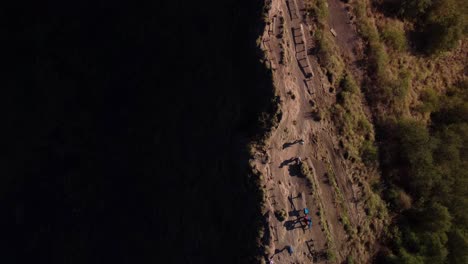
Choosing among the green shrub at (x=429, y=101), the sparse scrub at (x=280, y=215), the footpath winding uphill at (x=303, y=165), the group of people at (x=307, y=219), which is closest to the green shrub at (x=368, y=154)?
the footpath winding uphill at (x=303, y=165)

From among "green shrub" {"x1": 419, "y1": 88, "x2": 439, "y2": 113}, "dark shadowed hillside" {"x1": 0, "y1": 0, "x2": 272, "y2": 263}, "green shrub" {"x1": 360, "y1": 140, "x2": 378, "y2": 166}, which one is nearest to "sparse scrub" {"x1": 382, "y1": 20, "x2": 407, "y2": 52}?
"green shrub" {"x1": 419, "y1": 88, "x2": 439, "y2": 113}

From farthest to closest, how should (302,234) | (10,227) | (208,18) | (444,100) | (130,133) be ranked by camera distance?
(10,227) → (130,133) → (444,100) → (208,18) → (302,234)

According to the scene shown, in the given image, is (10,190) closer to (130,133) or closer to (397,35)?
(130,133)

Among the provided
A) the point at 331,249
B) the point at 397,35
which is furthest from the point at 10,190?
the point at 397,35

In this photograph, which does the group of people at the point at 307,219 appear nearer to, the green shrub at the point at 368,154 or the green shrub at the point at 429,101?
the green shrub at the point at 368,154

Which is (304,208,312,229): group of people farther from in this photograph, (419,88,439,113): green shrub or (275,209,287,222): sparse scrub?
(419,88,439,113): green shrub

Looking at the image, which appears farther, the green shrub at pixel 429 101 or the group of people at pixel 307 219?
the green shrub at pixel 429 101
